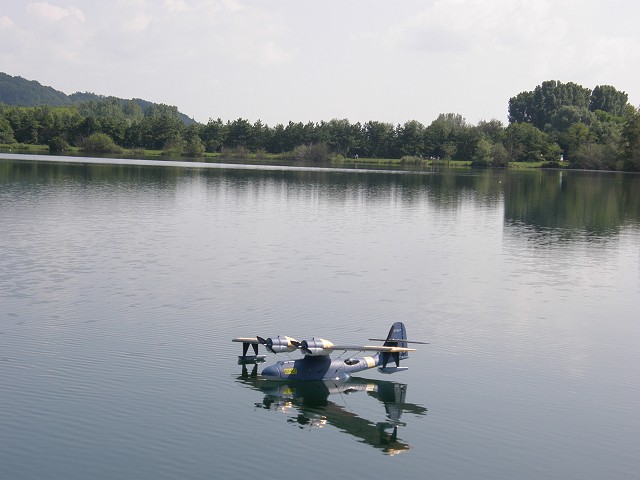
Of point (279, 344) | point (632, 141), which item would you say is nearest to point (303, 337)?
point (279, 344)

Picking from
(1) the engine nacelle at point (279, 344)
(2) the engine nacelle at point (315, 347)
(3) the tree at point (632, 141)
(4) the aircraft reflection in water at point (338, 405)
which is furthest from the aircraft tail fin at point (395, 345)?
(3) the tree at point (632, 141)

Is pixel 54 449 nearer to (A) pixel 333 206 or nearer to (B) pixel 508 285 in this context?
(B) pixel 508 285

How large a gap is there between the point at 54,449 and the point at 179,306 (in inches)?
620

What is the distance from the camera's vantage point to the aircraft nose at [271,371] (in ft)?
92.3

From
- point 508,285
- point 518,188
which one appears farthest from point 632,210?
point 508,285

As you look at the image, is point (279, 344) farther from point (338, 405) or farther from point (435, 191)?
point (435, 191)

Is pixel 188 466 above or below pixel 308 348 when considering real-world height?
below

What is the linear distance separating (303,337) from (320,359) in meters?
4.53

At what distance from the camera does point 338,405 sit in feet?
86.9

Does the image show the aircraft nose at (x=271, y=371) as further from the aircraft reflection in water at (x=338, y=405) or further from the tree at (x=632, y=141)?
the tree at (x=632, y=141)

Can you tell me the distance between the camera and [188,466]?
20.8 m

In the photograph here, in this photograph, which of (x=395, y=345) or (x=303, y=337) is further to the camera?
(x=303, y=337)

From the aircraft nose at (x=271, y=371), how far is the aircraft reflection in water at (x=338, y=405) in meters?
0.28

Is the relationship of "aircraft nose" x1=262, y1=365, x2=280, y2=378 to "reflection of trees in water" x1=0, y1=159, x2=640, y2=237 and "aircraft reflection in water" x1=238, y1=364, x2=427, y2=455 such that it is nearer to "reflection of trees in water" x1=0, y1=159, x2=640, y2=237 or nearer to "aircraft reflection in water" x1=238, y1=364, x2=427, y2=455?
"aircraft reflection in water" x1=238, y1=364, x2=427, y2=455
